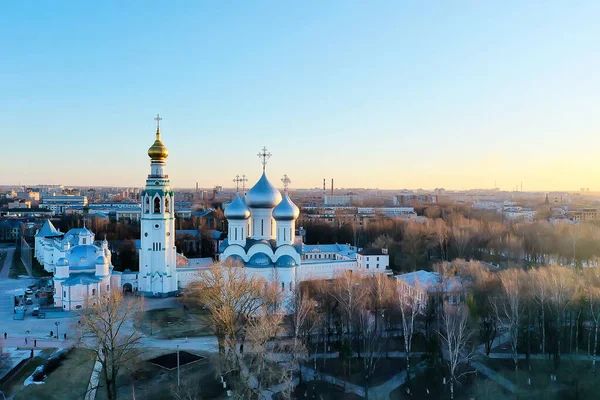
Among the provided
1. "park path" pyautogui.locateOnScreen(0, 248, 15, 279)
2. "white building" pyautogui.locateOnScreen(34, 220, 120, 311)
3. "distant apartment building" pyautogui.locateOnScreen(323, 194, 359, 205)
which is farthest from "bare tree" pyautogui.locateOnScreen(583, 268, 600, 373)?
"distant apartment building" pyautogui.locateOnScreen(323, 194, 359, 205)

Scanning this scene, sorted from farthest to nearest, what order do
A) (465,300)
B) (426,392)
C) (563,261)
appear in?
(563,261)
(465,300)
(426,392)

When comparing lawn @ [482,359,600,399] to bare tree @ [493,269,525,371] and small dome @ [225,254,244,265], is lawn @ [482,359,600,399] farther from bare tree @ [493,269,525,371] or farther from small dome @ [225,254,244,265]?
small dome @ [225,254,244,265]

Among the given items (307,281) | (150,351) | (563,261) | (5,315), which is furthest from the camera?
(563,261)

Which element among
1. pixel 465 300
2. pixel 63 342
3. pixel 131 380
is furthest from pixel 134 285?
pixel 465 300

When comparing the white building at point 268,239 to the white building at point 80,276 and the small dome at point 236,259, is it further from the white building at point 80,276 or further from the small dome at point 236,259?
the white building at point 80,276

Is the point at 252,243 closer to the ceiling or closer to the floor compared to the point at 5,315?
closer to the ceiling

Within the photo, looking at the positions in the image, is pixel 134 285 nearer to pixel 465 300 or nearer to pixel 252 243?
pixel 252 243

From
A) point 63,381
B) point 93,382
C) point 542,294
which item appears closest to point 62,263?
point 63,381

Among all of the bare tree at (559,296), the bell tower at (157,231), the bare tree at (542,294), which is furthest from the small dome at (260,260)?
the bare tree at (559,296)
